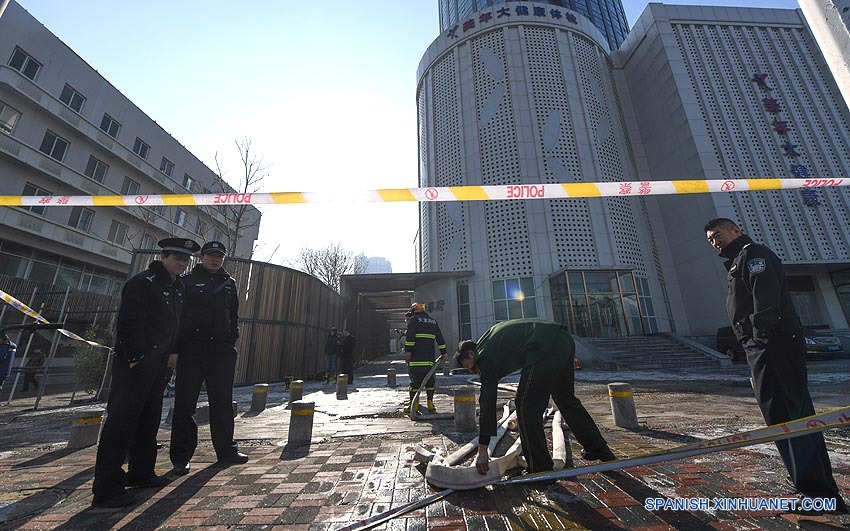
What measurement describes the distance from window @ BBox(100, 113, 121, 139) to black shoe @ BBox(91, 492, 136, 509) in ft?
93.5

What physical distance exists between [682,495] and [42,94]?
96.4 feet

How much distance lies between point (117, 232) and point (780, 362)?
30.5 m

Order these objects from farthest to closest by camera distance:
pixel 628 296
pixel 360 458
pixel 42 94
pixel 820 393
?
pixel 628 296 → pixel 42 94 → pixel 820 393 → pixel 360 458

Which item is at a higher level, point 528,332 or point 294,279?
point 294,279

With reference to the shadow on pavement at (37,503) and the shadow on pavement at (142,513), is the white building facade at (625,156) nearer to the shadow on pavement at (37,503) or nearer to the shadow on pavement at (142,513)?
the shadow on pavement at (142,513)

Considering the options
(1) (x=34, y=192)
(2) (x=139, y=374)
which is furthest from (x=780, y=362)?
(1) (x=34, y=192)

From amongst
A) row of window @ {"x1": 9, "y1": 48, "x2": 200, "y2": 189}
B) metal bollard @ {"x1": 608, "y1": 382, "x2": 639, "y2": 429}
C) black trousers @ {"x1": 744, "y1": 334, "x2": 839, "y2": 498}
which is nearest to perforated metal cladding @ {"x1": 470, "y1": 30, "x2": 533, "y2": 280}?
metal bollard @ {"x1": 608, "y1": 382, "x2": 639, "y2": 429}

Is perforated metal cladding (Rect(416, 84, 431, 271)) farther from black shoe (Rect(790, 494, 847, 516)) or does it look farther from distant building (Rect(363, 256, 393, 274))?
distant building (Rect(363, 256, 393, 274))

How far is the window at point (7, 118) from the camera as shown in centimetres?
1658

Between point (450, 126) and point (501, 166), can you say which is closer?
point (501, 166)

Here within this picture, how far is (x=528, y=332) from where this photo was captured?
2803 mm

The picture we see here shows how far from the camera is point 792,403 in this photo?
2068 millimetres

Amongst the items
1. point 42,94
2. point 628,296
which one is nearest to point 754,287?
point 628,296

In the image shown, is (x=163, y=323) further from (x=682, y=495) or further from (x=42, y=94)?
(x=42, y=94)
